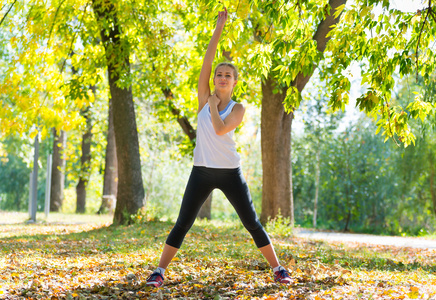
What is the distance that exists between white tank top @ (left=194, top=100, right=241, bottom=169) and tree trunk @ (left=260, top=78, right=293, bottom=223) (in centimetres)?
658

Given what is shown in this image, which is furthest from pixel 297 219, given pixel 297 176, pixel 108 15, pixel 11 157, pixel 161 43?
pixel 11 157

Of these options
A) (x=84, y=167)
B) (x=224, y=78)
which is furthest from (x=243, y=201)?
(x=84, y=167)

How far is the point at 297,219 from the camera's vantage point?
20.5m

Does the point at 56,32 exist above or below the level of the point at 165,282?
above

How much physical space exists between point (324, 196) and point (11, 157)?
26.4 meters

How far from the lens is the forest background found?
5637mm

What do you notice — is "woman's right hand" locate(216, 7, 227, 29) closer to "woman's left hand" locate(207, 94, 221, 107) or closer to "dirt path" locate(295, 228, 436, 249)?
"woman's left hand" locate(207, 94, 221, 107)

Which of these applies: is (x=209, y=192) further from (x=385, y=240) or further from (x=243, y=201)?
(x=385, y=240)

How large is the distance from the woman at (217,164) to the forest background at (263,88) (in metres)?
0.91

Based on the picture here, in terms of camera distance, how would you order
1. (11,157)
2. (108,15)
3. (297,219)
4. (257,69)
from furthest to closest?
(11,157), (297,219), (108,15), (257,69)

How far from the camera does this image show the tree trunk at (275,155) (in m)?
11.0

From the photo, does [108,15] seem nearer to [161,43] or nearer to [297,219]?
[161,43]

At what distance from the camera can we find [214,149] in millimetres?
4434

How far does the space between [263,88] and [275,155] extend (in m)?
1.59
